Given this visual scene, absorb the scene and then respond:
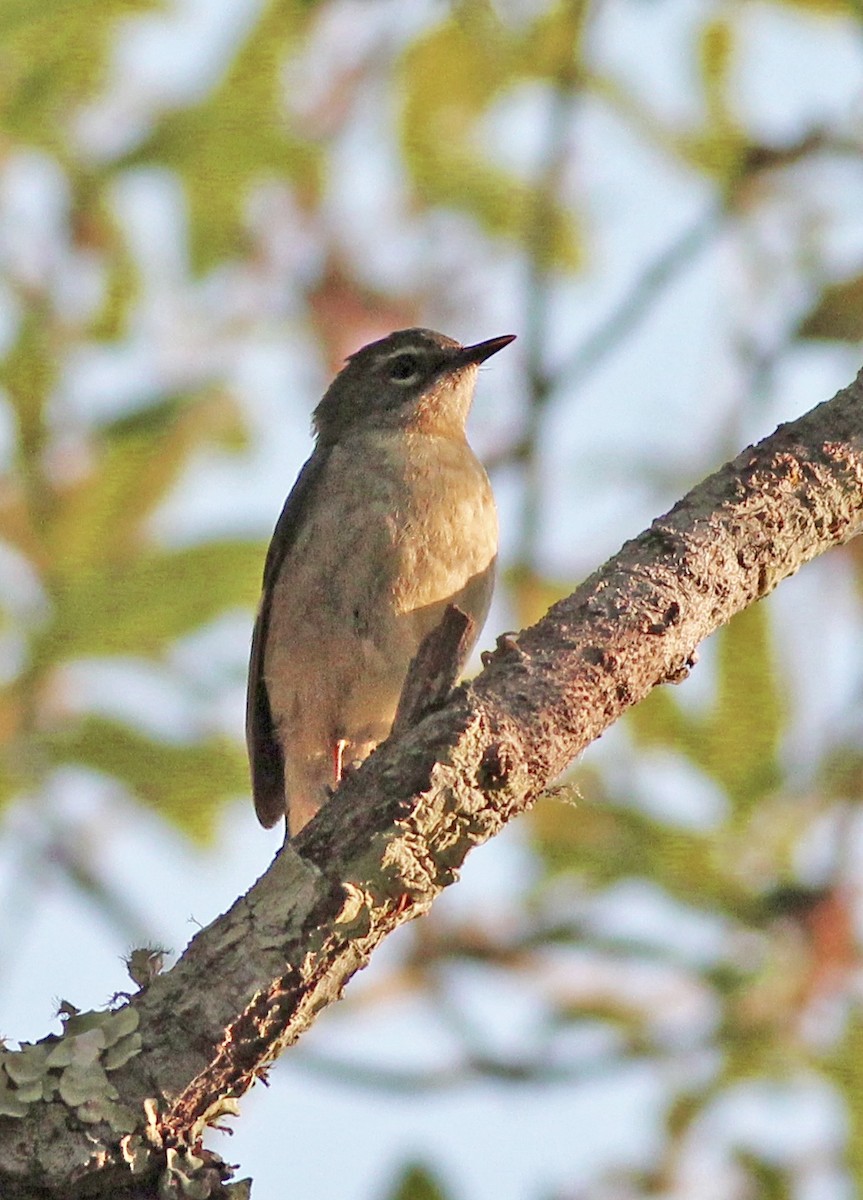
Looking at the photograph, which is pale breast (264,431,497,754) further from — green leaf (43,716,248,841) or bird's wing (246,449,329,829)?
green leaf (43,716,248,841)

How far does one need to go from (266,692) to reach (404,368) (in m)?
1.59

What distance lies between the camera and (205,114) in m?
6.01

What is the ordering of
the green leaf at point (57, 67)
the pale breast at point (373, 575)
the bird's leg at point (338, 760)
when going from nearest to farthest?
the green leaf at point (57, 67), the pale breast at point (373, 575), the bird's leg at point (338, 760)

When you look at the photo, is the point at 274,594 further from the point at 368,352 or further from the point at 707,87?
the point at 707,87

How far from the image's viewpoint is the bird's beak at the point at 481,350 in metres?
6.96

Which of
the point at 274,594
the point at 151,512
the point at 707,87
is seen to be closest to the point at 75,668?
the point at 151,512

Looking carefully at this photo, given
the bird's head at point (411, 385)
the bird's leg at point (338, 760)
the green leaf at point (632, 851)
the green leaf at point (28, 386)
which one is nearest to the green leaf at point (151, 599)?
the green leaf at point (28, 386)

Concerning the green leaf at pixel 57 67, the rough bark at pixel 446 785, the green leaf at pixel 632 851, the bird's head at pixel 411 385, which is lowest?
the rough bark at pixel 446 785

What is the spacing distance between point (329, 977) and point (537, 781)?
604 millimetres

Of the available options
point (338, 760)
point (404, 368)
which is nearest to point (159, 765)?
point (338, 760)

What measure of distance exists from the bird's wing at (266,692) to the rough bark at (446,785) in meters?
3.15

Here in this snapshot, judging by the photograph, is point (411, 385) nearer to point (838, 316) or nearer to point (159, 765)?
point (838, 316)

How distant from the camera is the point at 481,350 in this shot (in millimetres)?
7113

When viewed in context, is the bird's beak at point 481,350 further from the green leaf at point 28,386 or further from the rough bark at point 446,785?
the rough bark at point 446,785
